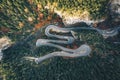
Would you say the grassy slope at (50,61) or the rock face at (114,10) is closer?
the grassy slope at (50,61)

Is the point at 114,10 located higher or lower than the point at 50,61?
higher

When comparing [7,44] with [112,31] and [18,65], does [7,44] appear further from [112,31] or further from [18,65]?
[112,31]

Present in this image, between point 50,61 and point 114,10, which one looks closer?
point 50,61

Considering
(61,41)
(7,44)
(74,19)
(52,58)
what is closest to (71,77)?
(52,58)

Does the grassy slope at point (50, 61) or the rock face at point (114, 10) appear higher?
the rock face at point (114, 10)
